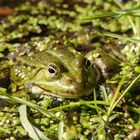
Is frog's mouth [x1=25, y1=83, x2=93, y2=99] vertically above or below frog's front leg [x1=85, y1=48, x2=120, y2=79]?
below

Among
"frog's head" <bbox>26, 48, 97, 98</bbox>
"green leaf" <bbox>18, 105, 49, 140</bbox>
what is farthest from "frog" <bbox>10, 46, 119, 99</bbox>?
"green leaf" <bbox>18, 105, 49, 140</bbox>

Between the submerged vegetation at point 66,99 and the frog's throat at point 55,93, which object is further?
the frog's throat at point 55,93

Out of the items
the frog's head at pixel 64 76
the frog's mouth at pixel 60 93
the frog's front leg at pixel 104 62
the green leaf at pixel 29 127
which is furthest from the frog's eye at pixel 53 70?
the frog's front leg at pixel 104 62

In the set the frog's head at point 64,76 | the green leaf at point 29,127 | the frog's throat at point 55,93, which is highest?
the frog's head at point 64,76

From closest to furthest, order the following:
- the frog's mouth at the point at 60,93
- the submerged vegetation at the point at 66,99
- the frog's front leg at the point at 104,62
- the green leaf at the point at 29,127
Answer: the green leaf at the point at 29,127, the submerged vegetation at the point at 66,99, the frog's mouth at the point at 60,93, the frog's front leg at the point at 104,62

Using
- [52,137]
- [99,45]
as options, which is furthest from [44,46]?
[52,137]

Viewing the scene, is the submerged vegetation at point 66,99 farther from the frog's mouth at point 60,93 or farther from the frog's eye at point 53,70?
the frog's eye at point 53,70

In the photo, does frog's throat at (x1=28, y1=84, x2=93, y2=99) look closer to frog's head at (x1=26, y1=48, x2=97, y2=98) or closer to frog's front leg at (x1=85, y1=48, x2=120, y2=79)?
frog's head at (x1=26, y1=48, x2=97, y2=98)

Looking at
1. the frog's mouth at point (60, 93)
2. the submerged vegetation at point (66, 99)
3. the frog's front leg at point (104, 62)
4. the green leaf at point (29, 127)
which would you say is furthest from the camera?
the frog's front leg at point (104, 62)
